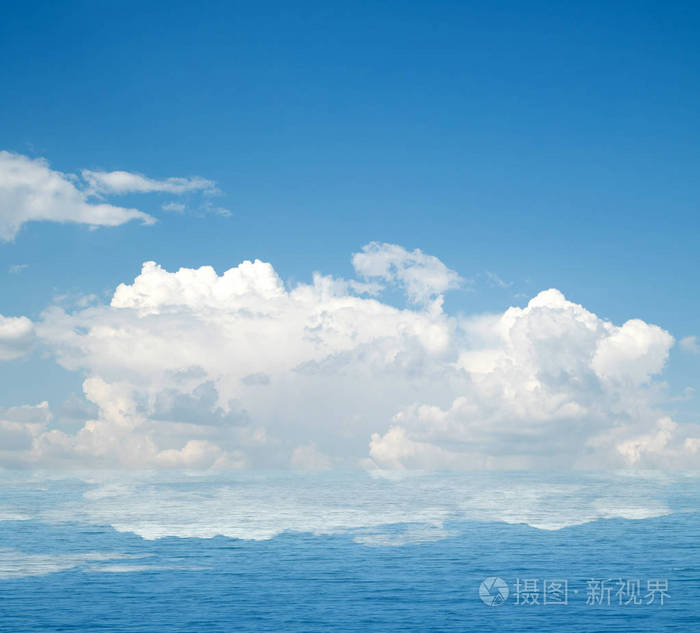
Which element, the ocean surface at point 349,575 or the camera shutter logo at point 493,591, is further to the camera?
the camera shutter logo at point 493,591

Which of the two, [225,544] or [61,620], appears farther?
[225,544]

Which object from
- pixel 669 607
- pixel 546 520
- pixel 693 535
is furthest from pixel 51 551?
pixel 693 535

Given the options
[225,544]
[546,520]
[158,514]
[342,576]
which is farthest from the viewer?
[158,514]

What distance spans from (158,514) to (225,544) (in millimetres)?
65492

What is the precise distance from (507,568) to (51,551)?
3562 inches

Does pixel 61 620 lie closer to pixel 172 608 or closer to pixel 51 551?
pixel 172 608

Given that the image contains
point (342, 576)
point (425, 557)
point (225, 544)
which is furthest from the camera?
point (225, 544)

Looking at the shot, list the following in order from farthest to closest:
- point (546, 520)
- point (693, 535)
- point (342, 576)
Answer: point (546, 520), point (693, 535), point (342, 576)

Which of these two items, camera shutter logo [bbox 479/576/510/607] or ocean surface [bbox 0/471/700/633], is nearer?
ocean surface [bbox 0/471/700/633]

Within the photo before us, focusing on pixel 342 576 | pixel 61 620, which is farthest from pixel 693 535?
pixel 61 620

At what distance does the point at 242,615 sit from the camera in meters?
87.9

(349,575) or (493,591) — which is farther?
(349,575)

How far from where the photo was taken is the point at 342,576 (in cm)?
10919

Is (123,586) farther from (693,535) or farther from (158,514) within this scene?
(693,535)
